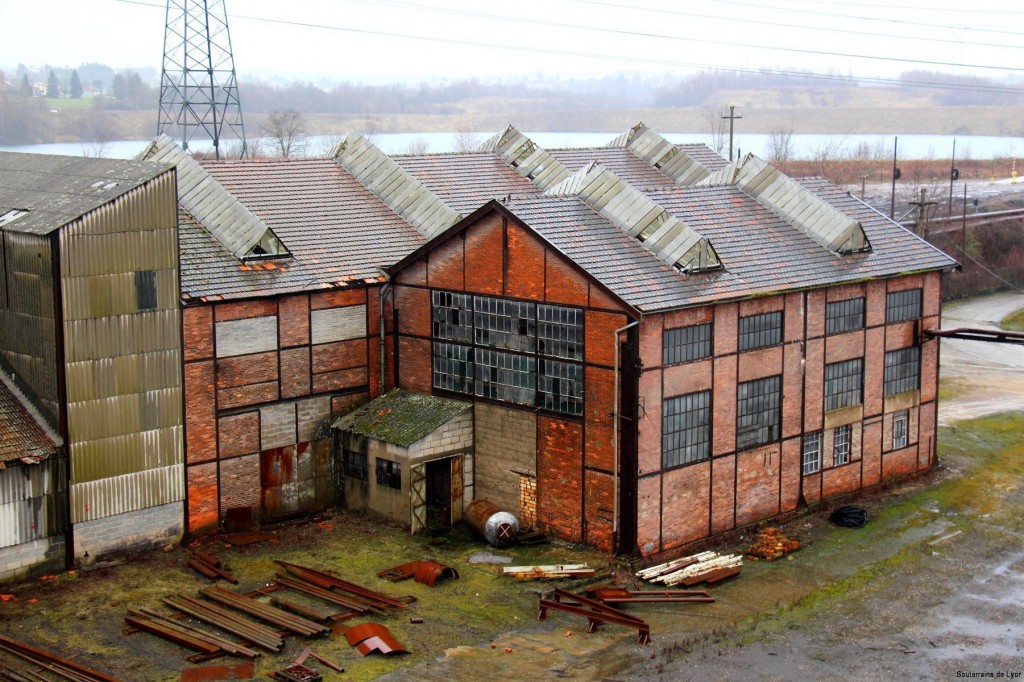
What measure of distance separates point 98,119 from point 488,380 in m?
101

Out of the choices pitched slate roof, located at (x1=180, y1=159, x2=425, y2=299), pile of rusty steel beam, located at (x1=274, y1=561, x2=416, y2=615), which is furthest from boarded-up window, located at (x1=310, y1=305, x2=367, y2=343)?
pile of rusty steel beam, located at (x1=274, y1=561, x2=416, y2=615)

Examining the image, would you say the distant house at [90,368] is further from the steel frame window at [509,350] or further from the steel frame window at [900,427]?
the steel frame window at [900,427]

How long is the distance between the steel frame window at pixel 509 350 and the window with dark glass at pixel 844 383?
8.01 meters

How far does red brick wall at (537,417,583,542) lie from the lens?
29.0 metres

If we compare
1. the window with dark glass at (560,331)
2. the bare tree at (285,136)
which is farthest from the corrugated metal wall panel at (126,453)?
the bare tree at (285,136)

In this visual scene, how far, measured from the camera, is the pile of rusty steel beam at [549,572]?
27.3m

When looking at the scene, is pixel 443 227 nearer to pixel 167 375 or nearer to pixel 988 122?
pixel 167 375

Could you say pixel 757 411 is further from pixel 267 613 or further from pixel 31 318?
pixel 31 318

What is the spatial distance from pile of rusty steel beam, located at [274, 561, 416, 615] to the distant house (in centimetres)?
378

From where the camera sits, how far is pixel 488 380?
102 ft

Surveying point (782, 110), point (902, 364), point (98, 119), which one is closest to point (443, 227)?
point (902, 364)

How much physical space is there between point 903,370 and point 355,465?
15875 millimetres

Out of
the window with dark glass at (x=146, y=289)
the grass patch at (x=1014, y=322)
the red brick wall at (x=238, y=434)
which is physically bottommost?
the grass patch at (x=1014, y=322)

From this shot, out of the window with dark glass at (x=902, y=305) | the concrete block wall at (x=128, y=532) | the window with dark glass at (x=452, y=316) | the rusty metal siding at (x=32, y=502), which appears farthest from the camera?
the window with dark glass at (x=902, y=305)
